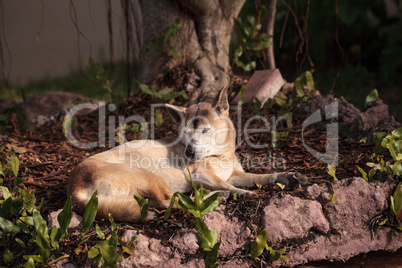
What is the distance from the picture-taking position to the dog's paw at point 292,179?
3705mm

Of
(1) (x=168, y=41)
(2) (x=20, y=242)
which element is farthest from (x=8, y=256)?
(1) (x=168, y=41)

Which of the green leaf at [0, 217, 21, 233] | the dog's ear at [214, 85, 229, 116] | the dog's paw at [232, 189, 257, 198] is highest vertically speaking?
the dog's ear at [214, 85, 229, 116]

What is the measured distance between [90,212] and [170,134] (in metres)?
2.46

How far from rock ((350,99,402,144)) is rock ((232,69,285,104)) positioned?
1397mm

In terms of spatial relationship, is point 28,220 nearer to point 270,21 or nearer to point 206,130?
point 206,130

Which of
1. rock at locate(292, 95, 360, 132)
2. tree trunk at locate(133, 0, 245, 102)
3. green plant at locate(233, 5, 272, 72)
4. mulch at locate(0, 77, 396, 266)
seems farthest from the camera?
green plant at locate(233, 5, 272, 72)

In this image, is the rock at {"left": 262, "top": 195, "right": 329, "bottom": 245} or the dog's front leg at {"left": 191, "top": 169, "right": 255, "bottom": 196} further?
the dog's front leg at {"left": 191, "top": 169, "right": 255, "bottom": 196}

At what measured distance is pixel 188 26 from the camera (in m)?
6.45

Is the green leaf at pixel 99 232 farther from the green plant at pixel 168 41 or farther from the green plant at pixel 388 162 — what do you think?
the green plant at pixel 168 41

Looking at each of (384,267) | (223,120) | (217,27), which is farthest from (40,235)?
(217,27)

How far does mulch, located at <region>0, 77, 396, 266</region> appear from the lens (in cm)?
342

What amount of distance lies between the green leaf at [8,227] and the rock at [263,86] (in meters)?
3.65

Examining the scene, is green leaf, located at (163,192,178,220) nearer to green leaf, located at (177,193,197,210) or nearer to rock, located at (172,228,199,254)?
green leaf, located at (177,193,197,210)

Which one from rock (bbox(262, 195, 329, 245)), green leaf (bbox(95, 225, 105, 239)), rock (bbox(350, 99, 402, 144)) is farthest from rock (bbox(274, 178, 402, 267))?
green leaf (bbox(95, 225, 105, 239))
